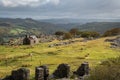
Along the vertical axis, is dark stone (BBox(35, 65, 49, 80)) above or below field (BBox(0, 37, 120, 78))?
above

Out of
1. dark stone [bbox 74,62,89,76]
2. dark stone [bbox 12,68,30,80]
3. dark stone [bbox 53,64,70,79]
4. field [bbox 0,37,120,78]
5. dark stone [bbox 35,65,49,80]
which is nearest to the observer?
dark stone [bbox 12,68,30,80]

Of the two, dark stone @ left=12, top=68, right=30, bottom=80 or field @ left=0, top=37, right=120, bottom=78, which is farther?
field @ left=0, top=37, right=120, bottom=78

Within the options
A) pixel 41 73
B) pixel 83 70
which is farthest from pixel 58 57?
pixel 41 73

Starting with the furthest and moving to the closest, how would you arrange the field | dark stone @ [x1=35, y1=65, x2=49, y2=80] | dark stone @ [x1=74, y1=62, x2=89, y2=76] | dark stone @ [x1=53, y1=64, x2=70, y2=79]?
1. the field
2. dark stone @ [x1=74, y1=62, x2=89, y2=76]
3. dark stone @ [x1=53, y1=64, x2=70, y2=79]
4. dark stone @ [x1=35, y1=65, x2=49, y2=80]

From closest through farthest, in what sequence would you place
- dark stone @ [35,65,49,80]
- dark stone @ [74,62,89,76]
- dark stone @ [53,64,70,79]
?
dark stone @ [35,65,49,80] → dark stone @ [53,64,70,79] → dark stone @ [74,62,89,76]

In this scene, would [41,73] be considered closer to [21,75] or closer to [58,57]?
[21,75]

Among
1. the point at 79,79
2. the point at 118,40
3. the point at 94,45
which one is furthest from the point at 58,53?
the point at 79,79

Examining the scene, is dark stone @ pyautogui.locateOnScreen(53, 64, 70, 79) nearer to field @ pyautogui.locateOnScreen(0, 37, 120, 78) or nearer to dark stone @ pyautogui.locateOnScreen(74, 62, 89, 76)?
dark stone @ pyautogui.locateOnScreen(74, 62, 89, 76)

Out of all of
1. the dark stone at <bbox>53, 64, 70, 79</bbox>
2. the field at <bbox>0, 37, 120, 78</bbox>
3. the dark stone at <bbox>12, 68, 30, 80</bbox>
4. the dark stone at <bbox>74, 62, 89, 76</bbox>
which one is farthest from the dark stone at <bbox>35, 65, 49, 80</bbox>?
the field at <bbox>0, 37, 120, 78</bbox>

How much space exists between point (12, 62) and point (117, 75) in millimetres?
72602

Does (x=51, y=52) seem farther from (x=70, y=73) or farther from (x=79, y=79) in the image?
(x=79, y=79)

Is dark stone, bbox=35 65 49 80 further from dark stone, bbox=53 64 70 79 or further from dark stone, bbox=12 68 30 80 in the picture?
dark stone, bbox=53 64 70 79

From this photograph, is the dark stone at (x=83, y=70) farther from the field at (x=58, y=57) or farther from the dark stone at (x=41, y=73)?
the field at (x=58, y=57)

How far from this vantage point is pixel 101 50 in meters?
152
